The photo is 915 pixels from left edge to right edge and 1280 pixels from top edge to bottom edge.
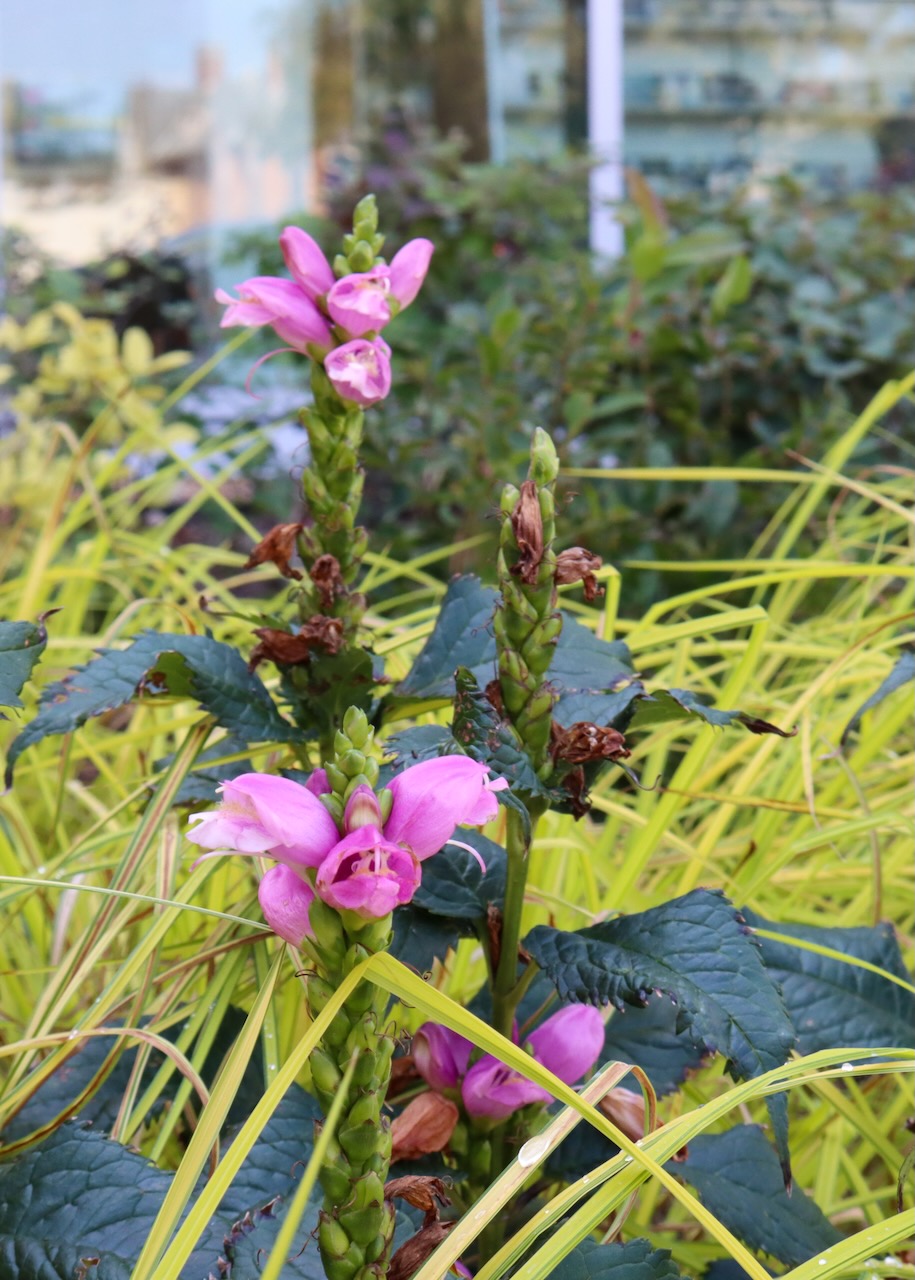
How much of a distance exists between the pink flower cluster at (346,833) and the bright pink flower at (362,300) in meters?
0.29

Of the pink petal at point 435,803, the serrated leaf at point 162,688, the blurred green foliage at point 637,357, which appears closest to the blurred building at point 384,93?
the blurred green foliage at point 637,357

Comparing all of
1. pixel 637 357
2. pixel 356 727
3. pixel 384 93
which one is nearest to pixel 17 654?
pixel 356 727

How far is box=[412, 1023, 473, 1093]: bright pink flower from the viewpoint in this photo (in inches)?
24.3

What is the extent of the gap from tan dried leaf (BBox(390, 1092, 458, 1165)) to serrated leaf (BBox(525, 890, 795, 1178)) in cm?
9

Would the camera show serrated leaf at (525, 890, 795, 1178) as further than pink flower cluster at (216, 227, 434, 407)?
No

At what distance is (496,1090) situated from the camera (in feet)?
1.95

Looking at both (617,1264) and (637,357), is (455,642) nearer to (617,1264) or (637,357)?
(617,1264)

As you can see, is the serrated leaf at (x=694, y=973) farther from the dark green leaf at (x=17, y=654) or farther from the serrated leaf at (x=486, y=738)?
the dark green leaf at (x=17, y=654)

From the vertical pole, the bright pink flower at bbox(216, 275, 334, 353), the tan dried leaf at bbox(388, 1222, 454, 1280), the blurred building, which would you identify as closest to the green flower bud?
the tan dried leaf at bbox(388, 1222, 454, 1280)

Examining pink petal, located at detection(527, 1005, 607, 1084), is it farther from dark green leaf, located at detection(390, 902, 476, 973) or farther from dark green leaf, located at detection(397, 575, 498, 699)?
dark green leaf, located at detection(397, 575, 498, 699)

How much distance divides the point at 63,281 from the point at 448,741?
2959mm

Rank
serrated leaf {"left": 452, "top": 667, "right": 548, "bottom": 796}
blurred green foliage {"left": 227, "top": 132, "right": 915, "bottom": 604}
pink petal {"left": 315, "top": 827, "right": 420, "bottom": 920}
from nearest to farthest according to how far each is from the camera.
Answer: pink petal {"left": 315, "top": 827, "right": 420, "bottom": 920} < serrated leaf {"left": 452, "top": 667, "right": 548, "bottom": 796} < blurred green foliage {"left": 227, "top": 132, "right": 915, "bottom": 604}

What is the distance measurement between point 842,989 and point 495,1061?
0.25 metres

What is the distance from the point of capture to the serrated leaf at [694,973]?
0.49 metres
